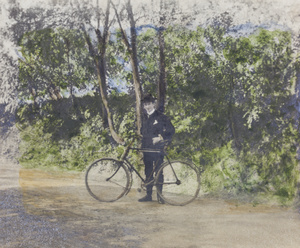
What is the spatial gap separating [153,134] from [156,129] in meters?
0.06

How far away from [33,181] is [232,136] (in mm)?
2276

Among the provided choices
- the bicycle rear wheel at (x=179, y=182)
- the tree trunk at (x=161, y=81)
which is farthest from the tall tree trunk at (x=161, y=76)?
the bicycle rear wheel at (x=179, y=182)

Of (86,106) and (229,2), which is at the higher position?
(229,2)

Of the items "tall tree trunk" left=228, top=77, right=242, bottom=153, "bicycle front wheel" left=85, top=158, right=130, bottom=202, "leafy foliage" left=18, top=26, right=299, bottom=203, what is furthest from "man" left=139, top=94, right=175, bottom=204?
"tall tree trunk" left=228, top=77, right=242, bottom=153

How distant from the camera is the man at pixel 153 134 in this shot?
4262 mm

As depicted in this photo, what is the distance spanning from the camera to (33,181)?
430 centimetres

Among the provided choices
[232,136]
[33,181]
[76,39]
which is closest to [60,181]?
[33,181]

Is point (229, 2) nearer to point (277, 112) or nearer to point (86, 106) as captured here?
point (277, 112)

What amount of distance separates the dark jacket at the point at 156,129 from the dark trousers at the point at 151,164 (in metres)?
0.10

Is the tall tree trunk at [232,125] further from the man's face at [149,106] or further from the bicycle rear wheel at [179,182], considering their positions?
the man's face at [149,106]

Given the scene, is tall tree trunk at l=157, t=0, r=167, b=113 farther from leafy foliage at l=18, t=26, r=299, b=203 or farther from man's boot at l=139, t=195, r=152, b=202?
man's boot at l=139, t=195, r=152, b=202

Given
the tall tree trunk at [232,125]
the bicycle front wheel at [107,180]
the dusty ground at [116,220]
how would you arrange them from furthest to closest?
the tall tree trunk at [232,125] < the bicycle front wheel at [107,180] < the dusty ground at [116,220]

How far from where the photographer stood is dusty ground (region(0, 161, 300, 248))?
387cm

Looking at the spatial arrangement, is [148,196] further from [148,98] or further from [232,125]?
[232,125]
